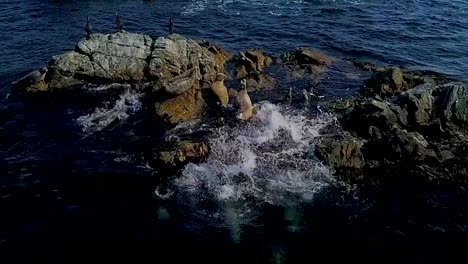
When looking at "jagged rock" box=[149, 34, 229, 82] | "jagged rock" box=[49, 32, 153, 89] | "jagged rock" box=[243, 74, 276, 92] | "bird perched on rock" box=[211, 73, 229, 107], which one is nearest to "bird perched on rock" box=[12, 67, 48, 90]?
"jagged rock" box=[49, 32, 153, 89]

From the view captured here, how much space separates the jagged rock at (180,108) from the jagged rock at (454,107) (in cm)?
1783

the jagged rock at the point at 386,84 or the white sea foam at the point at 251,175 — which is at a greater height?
the jagged rock at the point at 386,84

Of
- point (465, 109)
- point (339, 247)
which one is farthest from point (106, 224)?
point (465, 109)

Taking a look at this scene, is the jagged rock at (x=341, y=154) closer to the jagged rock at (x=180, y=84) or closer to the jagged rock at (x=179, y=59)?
the jagged rock at (x=180, y=84)

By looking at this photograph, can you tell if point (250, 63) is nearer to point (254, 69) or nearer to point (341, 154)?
point (254, 69)

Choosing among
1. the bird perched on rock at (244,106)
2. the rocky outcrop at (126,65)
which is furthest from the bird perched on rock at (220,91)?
the rocky outcrop at (126,65)

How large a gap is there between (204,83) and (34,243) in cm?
1957

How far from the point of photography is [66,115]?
3691 centimetres

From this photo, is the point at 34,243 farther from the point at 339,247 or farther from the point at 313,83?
the point at 313,83

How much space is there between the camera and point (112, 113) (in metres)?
37.1

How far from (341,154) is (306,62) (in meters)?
17.1

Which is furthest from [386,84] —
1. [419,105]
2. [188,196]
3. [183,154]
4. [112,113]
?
[112,113]

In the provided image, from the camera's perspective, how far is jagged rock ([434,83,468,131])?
110ft

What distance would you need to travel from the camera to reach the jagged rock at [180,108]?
3612 cm
